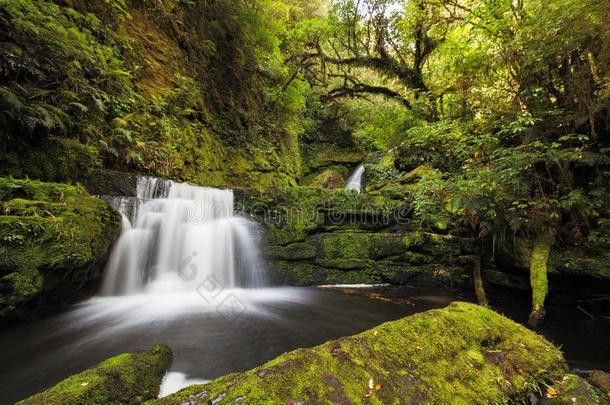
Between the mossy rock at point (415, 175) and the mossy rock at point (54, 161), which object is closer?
the mossy rock at point (54, 161)

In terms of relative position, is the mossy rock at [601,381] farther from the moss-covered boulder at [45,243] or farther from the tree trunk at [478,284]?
the moss-covered boulder at [45,243]

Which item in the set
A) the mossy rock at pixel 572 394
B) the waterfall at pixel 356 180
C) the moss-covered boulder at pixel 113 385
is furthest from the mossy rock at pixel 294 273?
the waterfall at pixel 356 180

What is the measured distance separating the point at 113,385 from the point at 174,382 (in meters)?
0.65

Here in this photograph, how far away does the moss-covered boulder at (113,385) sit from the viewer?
1.37m

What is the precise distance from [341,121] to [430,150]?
9.82 meters

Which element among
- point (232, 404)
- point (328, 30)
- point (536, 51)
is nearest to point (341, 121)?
point (328, 30)

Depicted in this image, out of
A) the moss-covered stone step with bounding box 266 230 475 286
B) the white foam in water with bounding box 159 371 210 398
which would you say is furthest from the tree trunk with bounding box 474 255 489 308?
the white foam in water with bounding box 159 371 210 398

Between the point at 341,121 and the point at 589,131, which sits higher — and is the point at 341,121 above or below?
above

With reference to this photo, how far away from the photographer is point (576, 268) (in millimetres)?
4352

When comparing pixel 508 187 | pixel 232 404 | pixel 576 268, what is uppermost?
pixel 508 187

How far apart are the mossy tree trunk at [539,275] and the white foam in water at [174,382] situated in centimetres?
527

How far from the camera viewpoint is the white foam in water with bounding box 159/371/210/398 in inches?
77.1

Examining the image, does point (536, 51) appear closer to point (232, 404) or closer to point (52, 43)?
point (232, 404)

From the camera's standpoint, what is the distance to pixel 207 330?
334 centimetres
